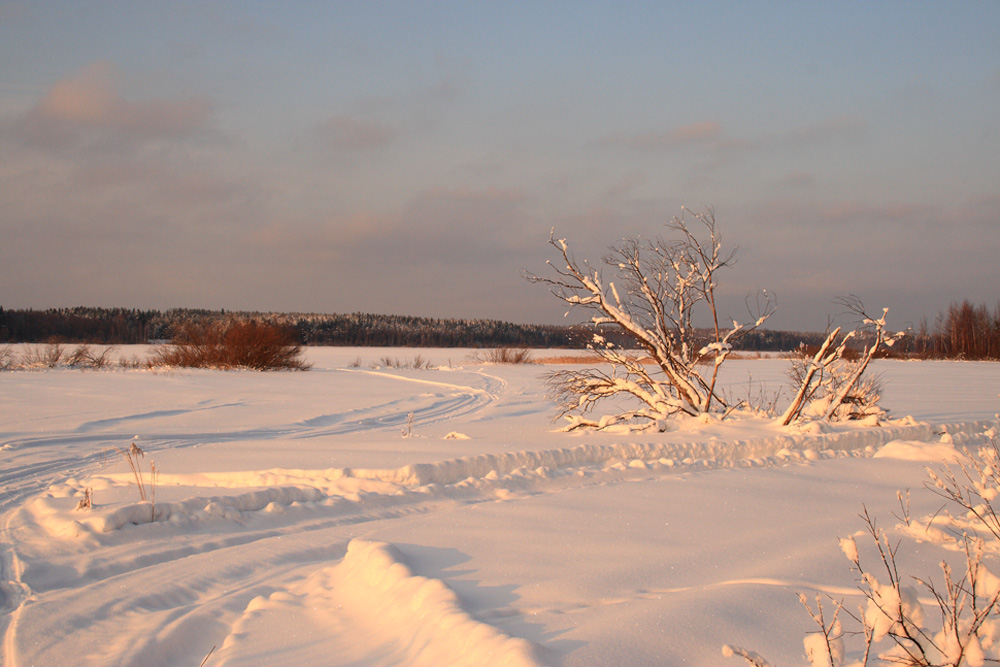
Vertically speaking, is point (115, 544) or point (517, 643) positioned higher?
point (517, 643)

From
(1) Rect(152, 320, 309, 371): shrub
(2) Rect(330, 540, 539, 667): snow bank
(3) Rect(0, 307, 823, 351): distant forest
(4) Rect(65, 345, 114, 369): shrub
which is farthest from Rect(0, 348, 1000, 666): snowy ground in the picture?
(3) Rect(0, 307, 823, 351): distant forest

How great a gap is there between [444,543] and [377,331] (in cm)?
8859

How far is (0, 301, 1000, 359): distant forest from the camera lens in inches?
1655

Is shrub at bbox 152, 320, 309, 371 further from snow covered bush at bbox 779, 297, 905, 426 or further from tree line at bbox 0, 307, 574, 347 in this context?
tree line at bbox 0, 307, 574, 347

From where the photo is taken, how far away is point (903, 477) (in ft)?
24.2

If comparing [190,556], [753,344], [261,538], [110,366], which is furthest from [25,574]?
[753,344]

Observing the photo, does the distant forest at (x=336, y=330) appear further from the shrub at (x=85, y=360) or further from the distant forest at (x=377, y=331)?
the shrub at (x=85, y=360)

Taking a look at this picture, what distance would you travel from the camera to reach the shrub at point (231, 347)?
28.0m

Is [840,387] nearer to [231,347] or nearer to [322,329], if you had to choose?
[231,347]

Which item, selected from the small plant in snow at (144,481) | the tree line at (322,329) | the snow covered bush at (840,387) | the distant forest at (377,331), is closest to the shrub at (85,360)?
the distant forest at (377,331)

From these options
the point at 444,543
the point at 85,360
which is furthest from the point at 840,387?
the point at 85,360

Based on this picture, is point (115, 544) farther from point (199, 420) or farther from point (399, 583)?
point (199, 420)

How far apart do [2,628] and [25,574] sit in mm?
970

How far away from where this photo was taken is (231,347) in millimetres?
27969
